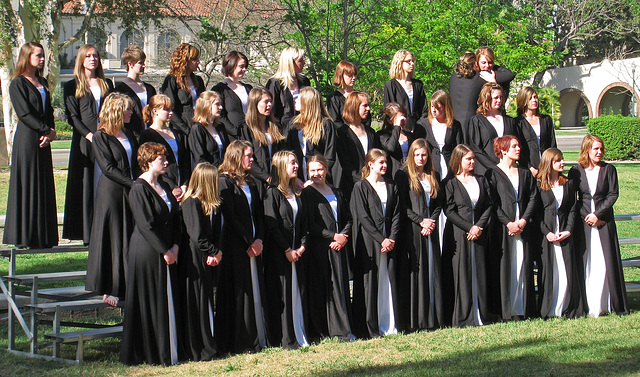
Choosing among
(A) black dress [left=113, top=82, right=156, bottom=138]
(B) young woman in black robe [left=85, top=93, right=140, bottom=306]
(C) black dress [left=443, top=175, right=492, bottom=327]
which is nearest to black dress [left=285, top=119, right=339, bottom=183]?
(C) black dress [left=443, top=175, right=492, bottom=327]

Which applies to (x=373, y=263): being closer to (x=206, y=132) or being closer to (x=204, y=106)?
(x=206, y=132)

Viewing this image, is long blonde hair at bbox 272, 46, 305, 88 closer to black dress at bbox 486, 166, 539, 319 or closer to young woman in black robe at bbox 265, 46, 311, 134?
young woman in black robe at bbox 265, 46, 311, 134

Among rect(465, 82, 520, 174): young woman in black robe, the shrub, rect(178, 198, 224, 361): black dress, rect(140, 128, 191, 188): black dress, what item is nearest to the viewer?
rect(178, 198, 224, 361): black dress

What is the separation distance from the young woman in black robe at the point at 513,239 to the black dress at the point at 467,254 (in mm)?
215

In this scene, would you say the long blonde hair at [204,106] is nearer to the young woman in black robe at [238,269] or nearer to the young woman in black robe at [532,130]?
the young woman in black robe at [238,269]

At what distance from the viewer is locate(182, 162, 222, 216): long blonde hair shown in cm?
749

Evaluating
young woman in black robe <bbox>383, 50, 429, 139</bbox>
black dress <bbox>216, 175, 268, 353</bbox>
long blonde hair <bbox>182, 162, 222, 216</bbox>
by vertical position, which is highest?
young woman in black robe <bbox>383, 50, 429, 139</bbox>

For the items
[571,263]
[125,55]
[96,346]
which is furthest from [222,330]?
[571,263]

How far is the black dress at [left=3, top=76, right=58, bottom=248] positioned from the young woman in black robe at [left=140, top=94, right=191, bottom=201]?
119 centimetres

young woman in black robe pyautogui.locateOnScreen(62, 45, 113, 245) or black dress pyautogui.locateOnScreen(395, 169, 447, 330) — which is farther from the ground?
young woman in black robe pyautogui.locateOnScreen(62, 45, 113, 245)

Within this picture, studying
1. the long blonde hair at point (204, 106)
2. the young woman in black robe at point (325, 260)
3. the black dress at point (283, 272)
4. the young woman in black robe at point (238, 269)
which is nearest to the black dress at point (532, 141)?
the young woman in black robe at point (325, 260)

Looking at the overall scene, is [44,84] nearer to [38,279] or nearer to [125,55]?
[125,55]

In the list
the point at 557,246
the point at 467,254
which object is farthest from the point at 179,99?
the point at 557,246

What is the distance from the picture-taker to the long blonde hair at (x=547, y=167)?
9.02 metres
